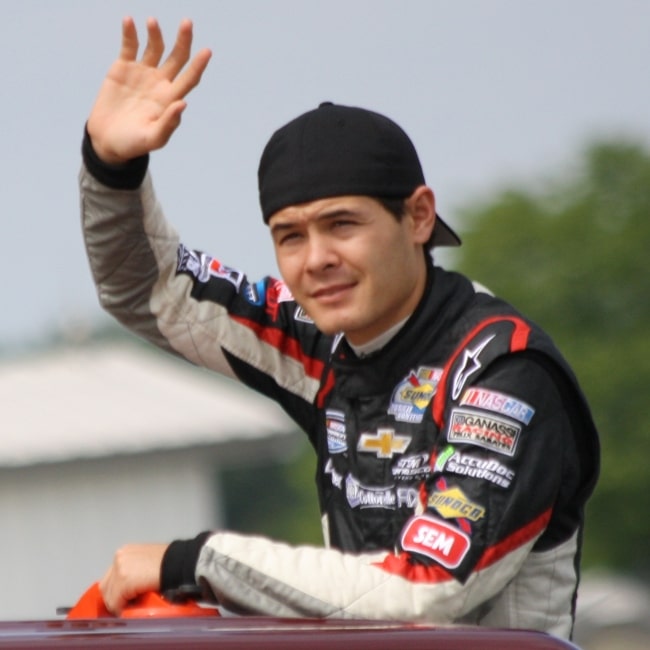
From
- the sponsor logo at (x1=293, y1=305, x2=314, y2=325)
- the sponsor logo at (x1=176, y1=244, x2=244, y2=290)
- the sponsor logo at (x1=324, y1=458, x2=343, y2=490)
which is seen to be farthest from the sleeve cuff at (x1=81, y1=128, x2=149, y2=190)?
the sponsor logo at (x1=324, y1=458, x2=343, y2=490)

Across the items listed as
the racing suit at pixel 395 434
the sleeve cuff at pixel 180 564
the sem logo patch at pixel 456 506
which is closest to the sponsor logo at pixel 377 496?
the racing suit at pixel 395 434

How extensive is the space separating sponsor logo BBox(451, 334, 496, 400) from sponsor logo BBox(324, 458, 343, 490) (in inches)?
15.7

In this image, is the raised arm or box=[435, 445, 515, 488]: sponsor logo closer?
box=[435, 445, 515, 488]: sponsor logo

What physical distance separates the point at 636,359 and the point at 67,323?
12676mm

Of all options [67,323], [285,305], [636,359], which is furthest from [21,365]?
[285,305]

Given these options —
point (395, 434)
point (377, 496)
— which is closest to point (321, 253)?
point (395, 434)

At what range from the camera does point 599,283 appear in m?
44.6

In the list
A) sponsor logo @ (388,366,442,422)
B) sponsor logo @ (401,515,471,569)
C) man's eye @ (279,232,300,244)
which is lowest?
sponsor logo @ (401,515,471,569)

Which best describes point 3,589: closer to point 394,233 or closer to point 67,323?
point 67,323

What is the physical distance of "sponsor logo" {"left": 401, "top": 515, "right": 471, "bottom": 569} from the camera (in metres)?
3.31

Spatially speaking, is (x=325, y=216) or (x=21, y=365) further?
(x=21, y=365)

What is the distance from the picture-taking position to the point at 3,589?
104 feet

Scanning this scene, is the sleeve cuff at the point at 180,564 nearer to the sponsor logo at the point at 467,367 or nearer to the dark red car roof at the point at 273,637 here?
the dark red car roof at the point at 273,637

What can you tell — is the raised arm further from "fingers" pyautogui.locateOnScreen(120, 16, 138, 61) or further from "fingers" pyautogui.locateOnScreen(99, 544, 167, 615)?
"fingers" pyautogui.locateOnScreen(99, 544, 167, 615)
